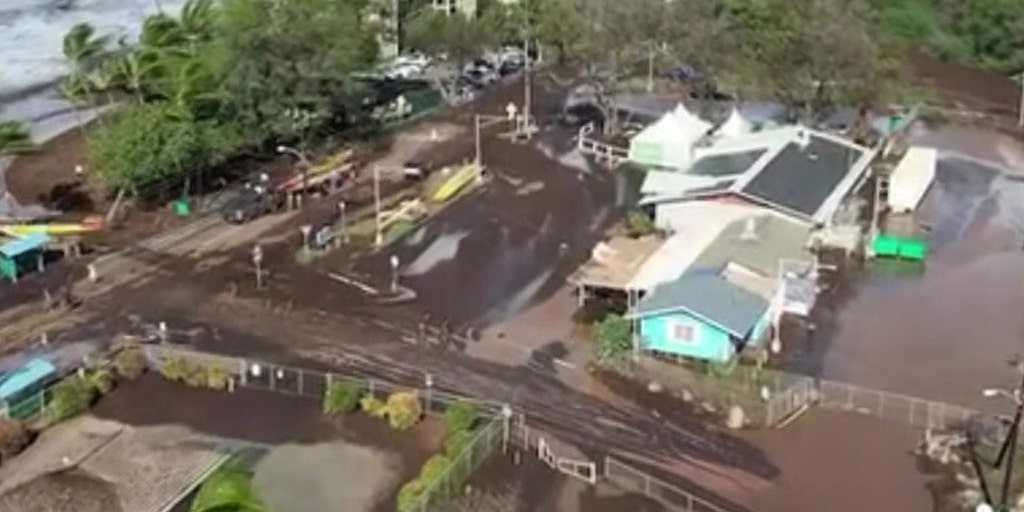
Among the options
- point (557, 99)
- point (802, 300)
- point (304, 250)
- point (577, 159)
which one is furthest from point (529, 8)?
point (802, 300)

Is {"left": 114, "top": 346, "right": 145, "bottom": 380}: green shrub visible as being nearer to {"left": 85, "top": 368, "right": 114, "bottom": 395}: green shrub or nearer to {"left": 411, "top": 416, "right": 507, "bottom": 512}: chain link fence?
{"left": 85, "top": 368, "right": 114, "bottom": 395}: green shrub

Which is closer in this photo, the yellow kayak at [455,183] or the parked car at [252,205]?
the parked car at [252,205]

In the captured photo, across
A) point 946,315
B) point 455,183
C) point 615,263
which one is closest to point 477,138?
point 455,183

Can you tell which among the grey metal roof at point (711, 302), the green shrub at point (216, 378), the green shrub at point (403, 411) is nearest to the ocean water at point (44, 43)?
the green shrub at point (216, 378)

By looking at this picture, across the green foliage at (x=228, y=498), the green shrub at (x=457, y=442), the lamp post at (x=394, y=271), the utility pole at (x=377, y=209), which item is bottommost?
the green shrub at (x=457, y=442)

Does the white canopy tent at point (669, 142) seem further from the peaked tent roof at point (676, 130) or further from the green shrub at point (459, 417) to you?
the green shrub at point (459, 417)

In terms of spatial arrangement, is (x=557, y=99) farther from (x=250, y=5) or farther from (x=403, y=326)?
(x=403, y=326)
